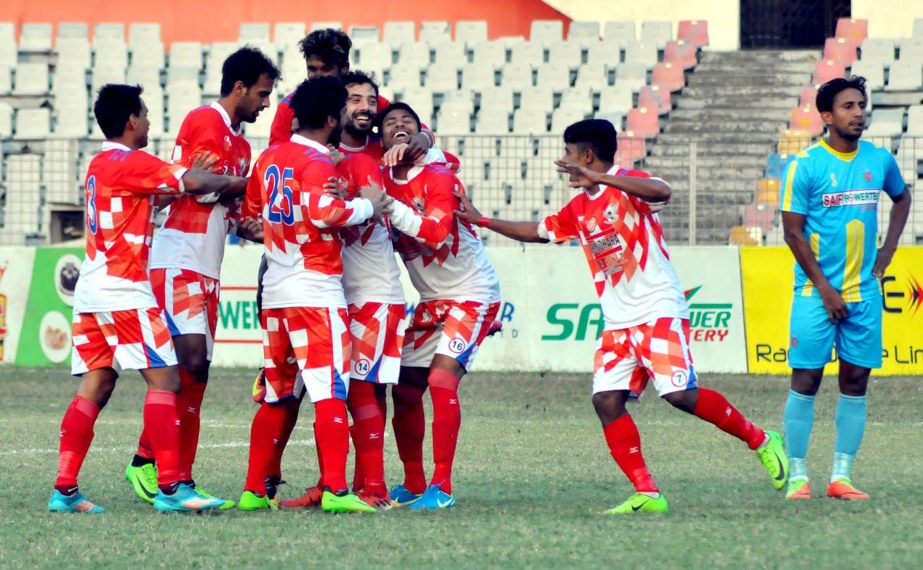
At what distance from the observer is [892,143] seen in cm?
1698

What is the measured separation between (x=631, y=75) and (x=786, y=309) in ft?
28.9

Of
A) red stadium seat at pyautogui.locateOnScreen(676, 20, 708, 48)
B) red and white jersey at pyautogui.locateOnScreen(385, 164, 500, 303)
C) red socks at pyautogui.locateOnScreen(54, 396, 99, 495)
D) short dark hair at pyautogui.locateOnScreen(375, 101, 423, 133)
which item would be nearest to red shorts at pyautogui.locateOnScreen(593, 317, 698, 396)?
red and white jersey at pyautogui.locateOnScreen(385, 164, 500, 303)

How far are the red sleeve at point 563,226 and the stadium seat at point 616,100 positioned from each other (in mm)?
15417

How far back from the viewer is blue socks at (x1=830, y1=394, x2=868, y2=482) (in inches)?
288

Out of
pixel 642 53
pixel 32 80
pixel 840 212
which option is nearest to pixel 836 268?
pixel 840 212

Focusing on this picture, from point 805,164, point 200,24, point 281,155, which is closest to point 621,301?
point 805,164

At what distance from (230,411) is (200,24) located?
17.0 m

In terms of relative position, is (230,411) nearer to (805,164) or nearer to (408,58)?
(805,164)

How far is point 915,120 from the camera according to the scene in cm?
2025

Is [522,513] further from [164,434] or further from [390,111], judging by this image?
[390,111]

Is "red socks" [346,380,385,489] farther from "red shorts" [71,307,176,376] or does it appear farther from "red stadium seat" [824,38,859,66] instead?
"red stadium seat" [824,38,859,66]

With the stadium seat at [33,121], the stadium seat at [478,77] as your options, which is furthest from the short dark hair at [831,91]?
the stadium seat at [33,121]

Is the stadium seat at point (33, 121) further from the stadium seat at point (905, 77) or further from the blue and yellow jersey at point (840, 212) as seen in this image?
the blue and yellow jersey at point (840, 212)

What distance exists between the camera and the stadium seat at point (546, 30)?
1010 inches
